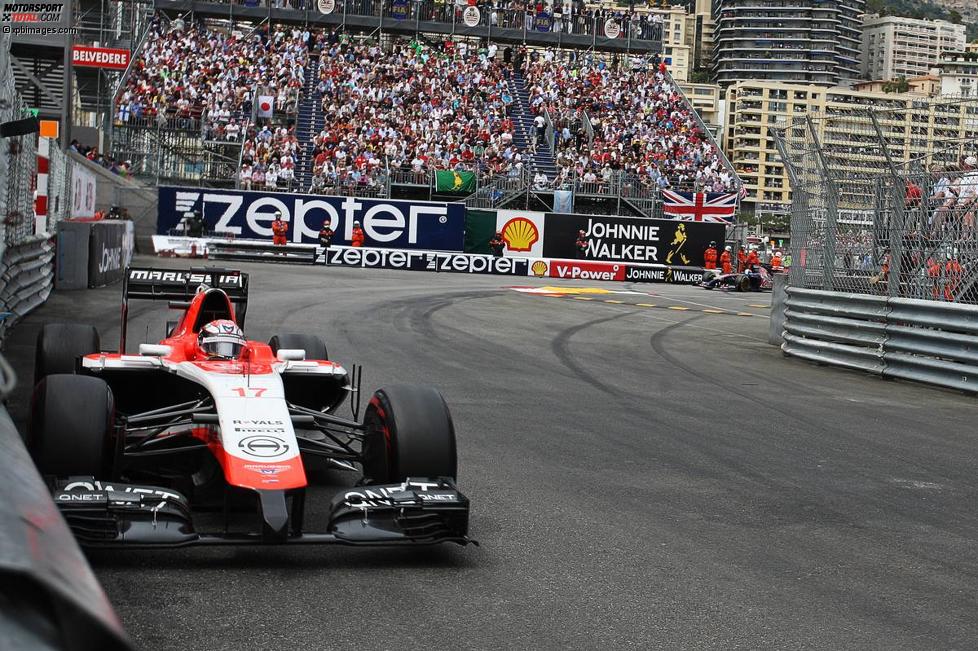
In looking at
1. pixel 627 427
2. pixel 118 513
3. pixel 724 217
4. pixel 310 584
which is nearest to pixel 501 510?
pixel 310 584

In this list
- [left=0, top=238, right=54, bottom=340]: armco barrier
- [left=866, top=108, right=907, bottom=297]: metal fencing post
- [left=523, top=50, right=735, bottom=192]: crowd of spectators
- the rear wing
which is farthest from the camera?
[left=523, top=50, right=735, bottom=192]: crowd of spectators

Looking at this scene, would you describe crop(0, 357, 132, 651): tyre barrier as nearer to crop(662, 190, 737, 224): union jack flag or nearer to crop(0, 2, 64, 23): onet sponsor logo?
crop(0, 2, 64, 23): onet sponsor logo

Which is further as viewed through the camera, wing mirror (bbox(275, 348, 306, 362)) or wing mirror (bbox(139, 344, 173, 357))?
wing mirror (bbox(275, 348, 306, 362))

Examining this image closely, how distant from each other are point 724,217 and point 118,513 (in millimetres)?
36213

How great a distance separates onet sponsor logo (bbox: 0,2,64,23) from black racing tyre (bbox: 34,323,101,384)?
1284 cm

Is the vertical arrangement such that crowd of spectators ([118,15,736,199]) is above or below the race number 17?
above

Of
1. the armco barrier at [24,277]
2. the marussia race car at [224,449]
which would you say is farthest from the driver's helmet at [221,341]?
the armco barrier at [24,277]

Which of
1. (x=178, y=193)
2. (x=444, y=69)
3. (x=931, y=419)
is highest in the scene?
(x=444, y=69)

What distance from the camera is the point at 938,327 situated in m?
13.2

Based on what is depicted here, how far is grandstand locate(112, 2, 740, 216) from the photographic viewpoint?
1503 inches

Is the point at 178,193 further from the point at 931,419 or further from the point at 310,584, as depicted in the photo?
the point at 310,584

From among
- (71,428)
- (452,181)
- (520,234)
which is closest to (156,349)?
(71,428)

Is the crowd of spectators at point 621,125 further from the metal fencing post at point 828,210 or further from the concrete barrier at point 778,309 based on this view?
the metal fencing post at point 828,210

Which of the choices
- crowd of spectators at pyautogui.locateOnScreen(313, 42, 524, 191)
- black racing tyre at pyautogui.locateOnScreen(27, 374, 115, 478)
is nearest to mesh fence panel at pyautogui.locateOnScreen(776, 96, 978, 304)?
black racing tyre at pyautogui.locateOnScreen(27, 374, 115, 478)
